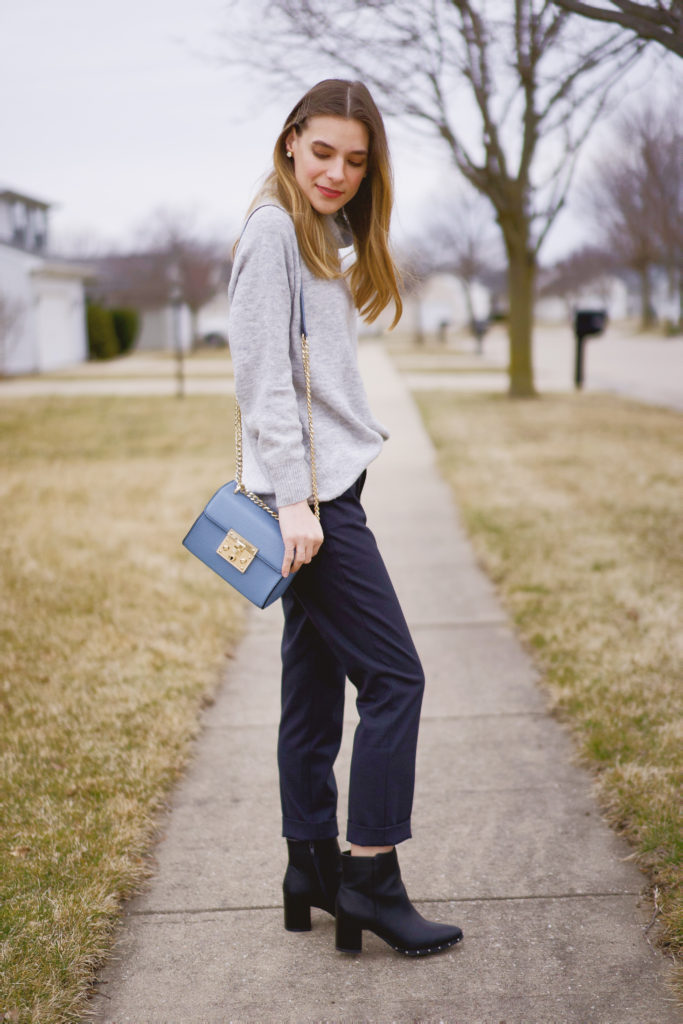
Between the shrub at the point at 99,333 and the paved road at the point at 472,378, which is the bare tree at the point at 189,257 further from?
the paved road at the point at 472,378

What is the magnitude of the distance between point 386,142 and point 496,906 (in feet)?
6.00

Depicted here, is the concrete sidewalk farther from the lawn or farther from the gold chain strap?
the gold chain strap

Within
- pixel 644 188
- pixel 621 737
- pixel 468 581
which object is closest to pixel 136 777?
pixel 621 737

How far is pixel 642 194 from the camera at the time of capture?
40062mm

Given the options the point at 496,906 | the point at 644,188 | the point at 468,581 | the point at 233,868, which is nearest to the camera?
the point at 496,906

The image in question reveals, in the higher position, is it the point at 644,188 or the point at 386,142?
the point at 644,188

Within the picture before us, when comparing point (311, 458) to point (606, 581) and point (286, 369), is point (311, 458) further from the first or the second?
point (606, 581)

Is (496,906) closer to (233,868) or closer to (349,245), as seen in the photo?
(233,868)

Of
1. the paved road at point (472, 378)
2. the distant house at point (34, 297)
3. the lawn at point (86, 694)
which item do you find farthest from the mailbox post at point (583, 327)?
the distant house at point (34, 297)

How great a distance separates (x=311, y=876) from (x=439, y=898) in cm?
38

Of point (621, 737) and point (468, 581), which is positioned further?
point (468, 581)

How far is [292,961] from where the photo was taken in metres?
2.17

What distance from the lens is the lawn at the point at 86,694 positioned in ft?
7.41

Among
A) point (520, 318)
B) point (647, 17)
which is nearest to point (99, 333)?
point (520, 318)
